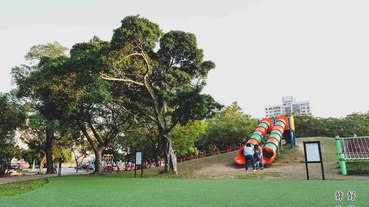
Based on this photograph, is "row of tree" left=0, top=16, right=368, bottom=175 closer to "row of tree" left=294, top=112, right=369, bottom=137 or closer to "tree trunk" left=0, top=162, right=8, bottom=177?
"tree trunk" left=0, top=162, right=8, bottom=177

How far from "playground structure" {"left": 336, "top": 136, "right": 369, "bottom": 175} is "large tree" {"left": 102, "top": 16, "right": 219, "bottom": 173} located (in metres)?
6.59

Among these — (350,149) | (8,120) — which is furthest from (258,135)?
(8,120)

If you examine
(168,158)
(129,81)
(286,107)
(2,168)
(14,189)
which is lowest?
(14,189)

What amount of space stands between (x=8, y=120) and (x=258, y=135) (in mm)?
20706

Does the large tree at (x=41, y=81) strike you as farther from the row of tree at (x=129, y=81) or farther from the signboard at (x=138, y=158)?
the signboard at (x=138, y=158)

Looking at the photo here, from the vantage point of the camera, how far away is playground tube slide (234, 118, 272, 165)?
17.5 metres

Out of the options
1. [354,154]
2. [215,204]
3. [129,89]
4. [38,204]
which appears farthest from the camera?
[129,89]

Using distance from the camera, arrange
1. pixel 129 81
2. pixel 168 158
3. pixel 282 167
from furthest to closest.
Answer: pixel 168 158, pixel 129 81, pixel 282 167

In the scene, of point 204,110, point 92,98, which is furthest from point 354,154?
point 92,98

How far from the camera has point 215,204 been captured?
16.6 ft

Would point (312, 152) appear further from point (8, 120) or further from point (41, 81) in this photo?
point (8, 120)

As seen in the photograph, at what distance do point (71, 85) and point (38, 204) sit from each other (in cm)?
1292

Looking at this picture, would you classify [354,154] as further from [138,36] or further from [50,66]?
[50,66]

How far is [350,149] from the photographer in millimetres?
11938
